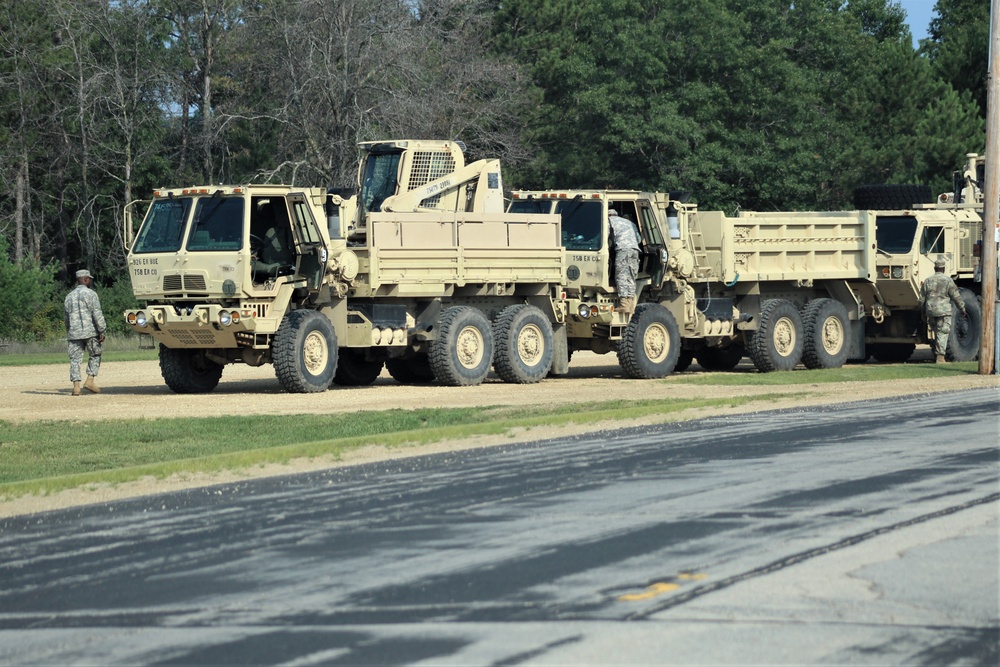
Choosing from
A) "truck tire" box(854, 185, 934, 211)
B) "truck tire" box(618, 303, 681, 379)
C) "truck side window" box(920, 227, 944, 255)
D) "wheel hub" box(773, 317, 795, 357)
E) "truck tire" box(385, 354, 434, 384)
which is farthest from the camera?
"truck tire" box(854, 185, 934, 211)

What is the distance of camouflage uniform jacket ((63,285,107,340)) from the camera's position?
22875mm

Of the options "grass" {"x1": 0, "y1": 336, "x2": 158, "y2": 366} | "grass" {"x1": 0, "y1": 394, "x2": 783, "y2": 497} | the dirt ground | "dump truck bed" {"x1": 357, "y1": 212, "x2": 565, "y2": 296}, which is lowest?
"grass" {"x1": 0, "y1": 394, "x2": 783, "y2": 497}

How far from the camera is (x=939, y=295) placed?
2791 centimetres

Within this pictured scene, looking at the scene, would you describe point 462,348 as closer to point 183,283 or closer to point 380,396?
point 380,396

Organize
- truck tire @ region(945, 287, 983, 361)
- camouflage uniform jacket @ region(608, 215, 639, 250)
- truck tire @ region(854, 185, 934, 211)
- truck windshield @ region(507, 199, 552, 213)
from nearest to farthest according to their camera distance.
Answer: camouflage uniform jacket @ region(608, 215, 639, 250)
truck windshield @ region(507, 199, 552, 213)
truck tire @ region(945, 287, 983, 361)
truck tire @ region(854, 185, 934, 211)

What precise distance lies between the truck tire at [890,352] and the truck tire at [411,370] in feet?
32.4

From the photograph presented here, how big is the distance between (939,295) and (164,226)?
1354 centimetres

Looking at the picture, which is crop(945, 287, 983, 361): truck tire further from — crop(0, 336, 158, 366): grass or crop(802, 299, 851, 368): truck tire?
crop(0, 336, 158, 366): grass

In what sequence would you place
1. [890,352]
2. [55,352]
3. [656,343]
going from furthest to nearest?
1. [55,352]
2. [890,352]
3. [656,343]

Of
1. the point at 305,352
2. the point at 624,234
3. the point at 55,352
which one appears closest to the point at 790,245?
the point at 624,234

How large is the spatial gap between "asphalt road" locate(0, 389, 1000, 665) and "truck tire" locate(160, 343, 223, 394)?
999 cm

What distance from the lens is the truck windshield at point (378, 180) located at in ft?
83.0

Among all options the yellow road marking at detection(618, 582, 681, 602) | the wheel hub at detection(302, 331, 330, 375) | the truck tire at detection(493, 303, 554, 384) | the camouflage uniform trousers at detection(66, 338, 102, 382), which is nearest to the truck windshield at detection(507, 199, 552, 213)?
the truck tire at detection(493, 303, 554, 384)

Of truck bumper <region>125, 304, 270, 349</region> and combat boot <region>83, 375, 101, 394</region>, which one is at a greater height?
truck bumper <region>125, 304, 270, 349</region>
